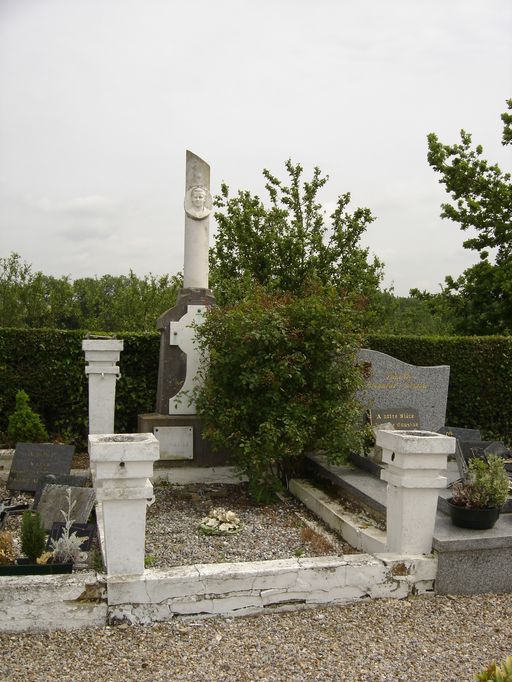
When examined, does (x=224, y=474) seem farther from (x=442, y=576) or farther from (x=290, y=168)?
(x=290, y=168)

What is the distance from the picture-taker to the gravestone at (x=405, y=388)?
888 cm

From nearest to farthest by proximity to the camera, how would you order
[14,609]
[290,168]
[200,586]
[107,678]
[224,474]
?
[107,678]
[14,609]
[200,586]
[224,474]
[290,168]

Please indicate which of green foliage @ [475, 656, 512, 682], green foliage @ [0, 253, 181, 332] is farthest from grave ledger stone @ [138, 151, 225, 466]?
green foliage @ [0, 253, 181, 332]

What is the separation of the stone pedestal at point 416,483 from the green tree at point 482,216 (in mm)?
10055

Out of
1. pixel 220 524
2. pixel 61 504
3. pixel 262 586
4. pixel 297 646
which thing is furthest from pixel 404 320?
pixel 297 646

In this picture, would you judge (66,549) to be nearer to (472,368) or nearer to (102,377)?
(102,377)

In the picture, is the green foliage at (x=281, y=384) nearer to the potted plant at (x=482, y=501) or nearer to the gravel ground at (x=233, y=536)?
the gravel ground at (x=233, y=536)

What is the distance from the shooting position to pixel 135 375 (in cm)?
1015

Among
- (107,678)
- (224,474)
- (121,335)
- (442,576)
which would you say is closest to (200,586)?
(107,678)

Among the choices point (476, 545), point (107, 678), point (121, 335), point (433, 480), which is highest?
point (121, 335)

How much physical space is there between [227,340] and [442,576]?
3.41 metres

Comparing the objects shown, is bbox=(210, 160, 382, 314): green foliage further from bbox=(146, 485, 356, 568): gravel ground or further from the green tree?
bbox=(146, 485, 356, 568): gravel ground

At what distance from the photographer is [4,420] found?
9.72 metres

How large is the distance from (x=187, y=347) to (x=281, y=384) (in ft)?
6.78
